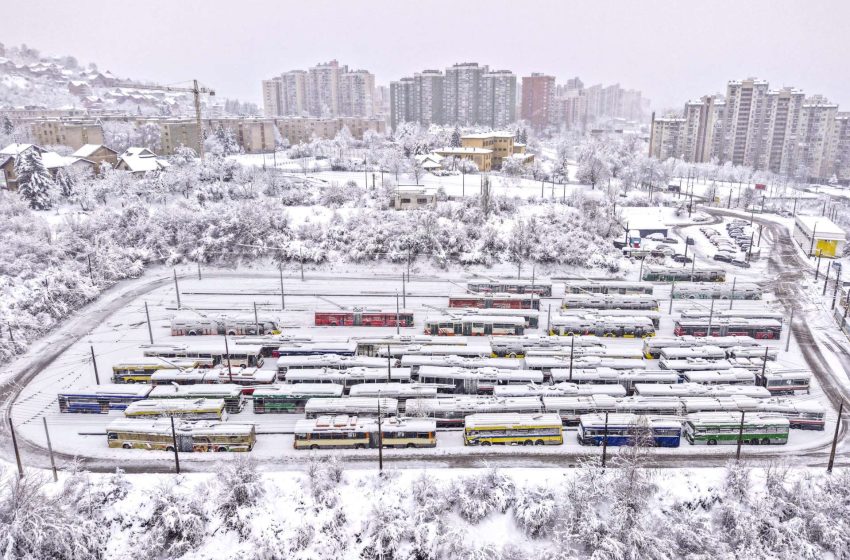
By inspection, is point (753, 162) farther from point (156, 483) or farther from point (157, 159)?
point (156, 483)

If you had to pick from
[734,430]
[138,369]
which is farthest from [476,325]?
[138,369]

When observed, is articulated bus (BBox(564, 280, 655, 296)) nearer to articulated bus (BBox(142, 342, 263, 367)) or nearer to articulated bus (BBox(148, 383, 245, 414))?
articulated bus (BBox(142, 342, 263, 367))

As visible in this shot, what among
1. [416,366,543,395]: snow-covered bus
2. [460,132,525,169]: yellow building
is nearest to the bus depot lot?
[416,366,543,395]: snow-covered bus

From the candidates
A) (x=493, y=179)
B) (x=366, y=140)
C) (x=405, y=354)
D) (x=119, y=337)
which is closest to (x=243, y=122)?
(x=366, y=140)

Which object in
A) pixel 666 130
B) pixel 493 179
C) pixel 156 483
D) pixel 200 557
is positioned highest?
pixel 666 130

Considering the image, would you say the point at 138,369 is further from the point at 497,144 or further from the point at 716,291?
the point at 497,144
